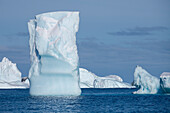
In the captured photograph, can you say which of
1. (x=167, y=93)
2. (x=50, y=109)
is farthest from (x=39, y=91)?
(x=167, y=93)

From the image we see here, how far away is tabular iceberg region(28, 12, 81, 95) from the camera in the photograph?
34.7 meters

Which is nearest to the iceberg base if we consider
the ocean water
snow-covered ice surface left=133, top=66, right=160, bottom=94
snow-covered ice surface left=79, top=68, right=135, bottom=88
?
the ocean water

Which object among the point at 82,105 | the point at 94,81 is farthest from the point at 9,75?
the point at 82,105

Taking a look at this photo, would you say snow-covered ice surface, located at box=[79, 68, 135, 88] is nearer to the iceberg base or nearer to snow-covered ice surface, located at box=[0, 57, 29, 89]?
snow-covered ice surface, located at box=[0, 57, 29, 89]

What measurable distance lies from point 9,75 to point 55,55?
4762cm

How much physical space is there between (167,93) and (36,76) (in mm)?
16435

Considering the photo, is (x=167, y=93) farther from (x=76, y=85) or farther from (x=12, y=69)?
(x=12, y=69)

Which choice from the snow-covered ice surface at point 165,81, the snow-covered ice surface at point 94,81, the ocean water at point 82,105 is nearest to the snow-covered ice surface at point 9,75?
the snow-covered ice surface at point 94,81

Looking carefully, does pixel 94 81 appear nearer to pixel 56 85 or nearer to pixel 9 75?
pixel 9 75

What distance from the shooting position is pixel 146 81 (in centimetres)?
4088

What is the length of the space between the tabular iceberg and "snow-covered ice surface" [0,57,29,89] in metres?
43.9

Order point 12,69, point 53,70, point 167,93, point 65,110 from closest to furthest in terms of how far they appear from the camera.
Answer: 1. point 65,110
2. point 53,70
3. point 167,93
4. point 12,69

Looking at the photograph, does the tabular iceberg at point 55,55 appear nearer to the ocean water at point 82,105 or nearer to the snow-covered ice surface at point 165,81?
the ocean water at point 82,105

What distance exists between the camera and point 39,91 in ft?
115
